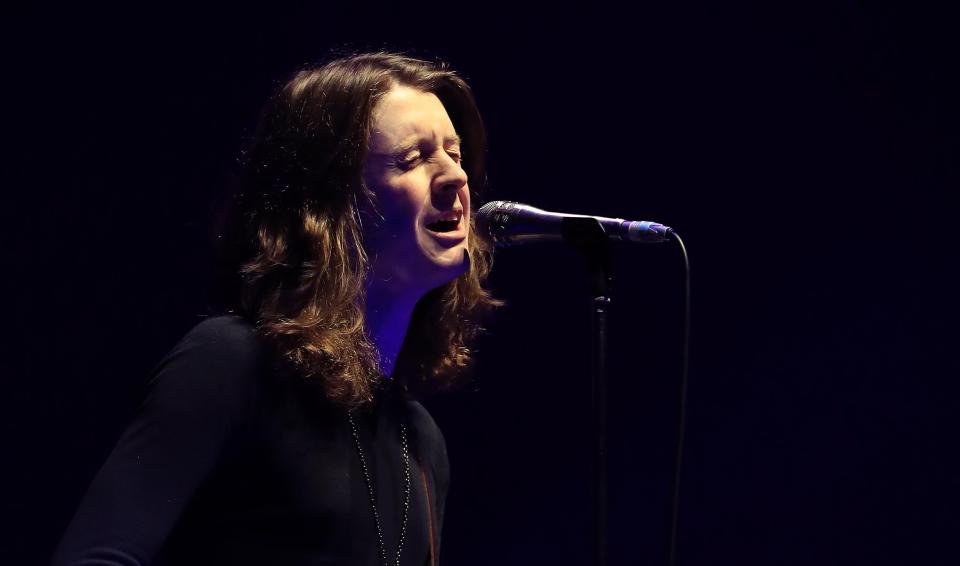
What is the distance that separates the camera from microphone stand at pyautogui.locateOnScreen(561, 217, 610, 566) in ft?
4.86

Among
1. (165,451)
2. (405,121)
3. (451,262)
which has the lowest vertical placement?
(165,451)

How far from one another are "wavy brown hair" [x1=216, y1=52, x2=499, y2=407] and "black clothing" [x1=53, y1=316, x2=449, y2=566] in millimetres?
61

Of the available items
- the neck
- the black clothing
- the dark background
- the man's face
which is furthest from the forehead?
the dark background

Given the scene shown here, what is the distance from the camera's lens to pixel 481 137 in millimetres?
2123

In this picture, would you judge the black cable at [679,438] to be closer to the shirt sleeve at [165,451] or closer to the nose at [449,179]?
the nose at [449,179]

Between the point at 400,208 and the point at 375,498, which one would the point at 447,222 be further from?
the point at 375,498

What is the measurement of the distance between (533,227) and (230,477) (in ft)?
2.07

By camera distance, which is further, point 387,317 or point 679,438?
point 387,317

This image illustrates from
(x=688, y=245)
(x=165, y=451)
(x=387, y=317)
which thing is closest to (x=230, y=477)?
(x=165, y=451)

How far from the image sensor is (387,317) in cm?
186

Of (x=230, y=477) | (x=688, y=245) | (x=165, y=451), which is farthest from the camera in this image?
(x=688, y=245)

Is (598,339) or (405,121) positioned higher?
(405,121)

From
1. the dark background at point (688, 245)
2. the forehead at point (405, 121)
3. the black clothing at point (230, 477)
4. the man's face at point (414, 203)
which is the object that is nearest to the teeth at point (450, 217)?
the man's face at point (414, 203)

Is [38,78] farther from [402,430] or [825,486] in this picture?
[825,486]
